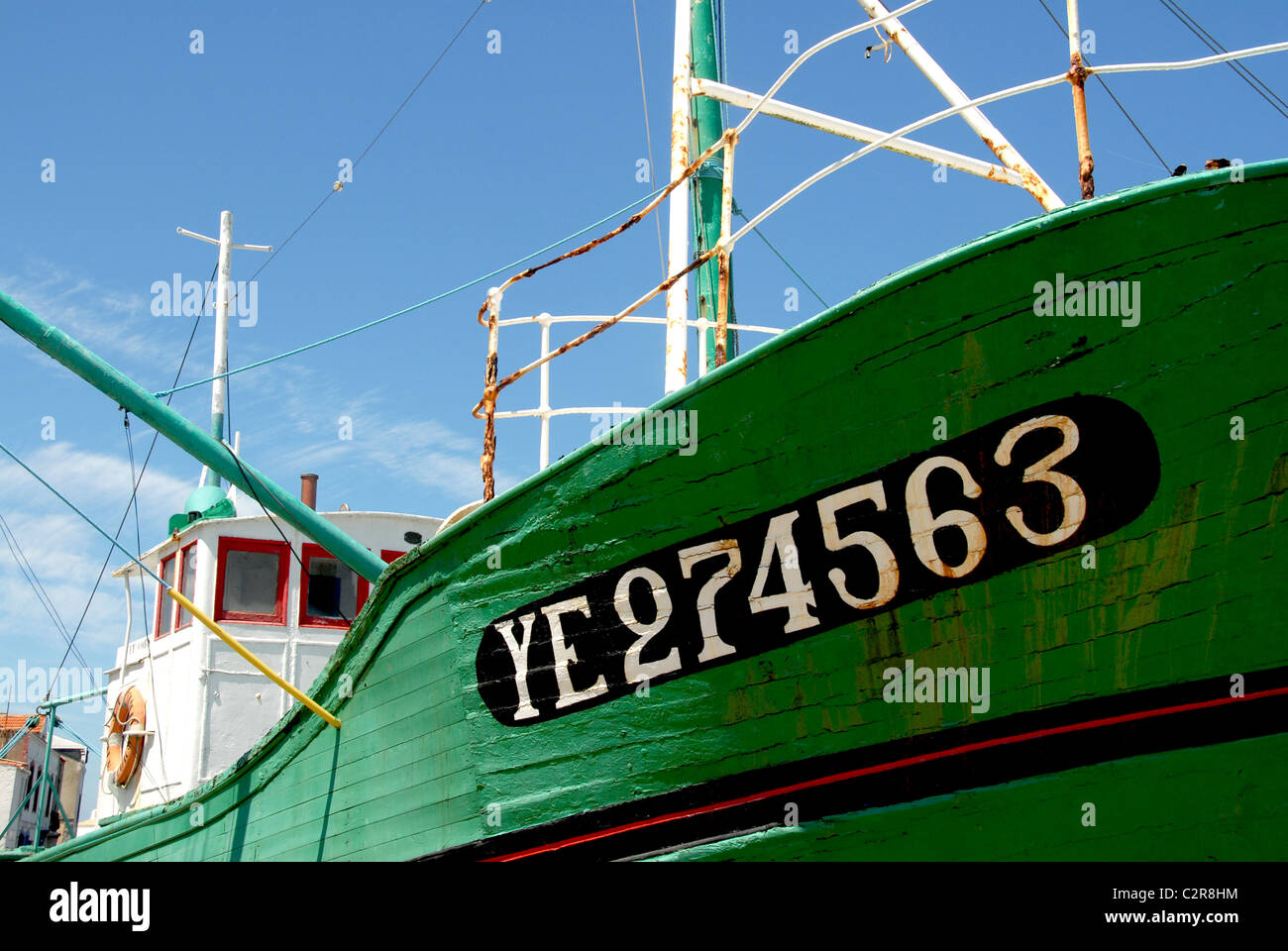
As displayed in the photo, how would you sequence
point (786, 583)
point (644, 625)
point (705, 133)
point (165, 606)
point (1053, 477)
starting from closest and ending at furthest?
point (1053, 477) < point (786, 583) < point (644, 625) < point (705, 133) < point (165, 606)

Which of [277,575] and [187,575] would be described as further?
[187,575]

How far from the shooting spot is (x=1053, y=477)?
173 inches

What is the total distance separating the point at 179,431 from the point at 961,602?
4916 mm

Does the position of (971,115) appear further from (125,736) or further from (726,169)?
(125,736)

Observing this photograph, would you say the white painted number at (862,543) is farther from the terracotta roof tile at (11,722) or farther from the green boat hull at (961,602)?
the terracotta roof tile at (11,722)

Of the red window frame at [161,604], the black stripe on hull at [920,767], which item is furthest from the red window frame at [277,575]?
the black stripe on hull at [920,767]

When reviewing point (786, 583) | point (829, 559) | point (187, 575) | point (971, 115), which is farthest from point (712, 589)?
point (187, 575)

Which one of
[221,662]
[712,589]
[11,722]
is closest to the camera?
[712,589]

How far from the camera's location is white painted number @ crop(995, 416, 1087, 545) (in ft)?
14.3

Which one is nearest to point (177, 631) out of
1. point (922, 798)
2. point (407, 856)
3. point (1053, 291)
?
point (407, 856)

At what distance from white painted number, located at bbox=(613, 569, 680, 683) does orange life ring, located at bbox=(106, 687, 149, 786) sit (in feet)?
21.0

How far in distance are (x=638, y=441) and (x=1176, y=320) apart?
84.4 inches

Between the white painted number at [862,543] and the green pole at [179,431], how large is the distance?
3.84m
